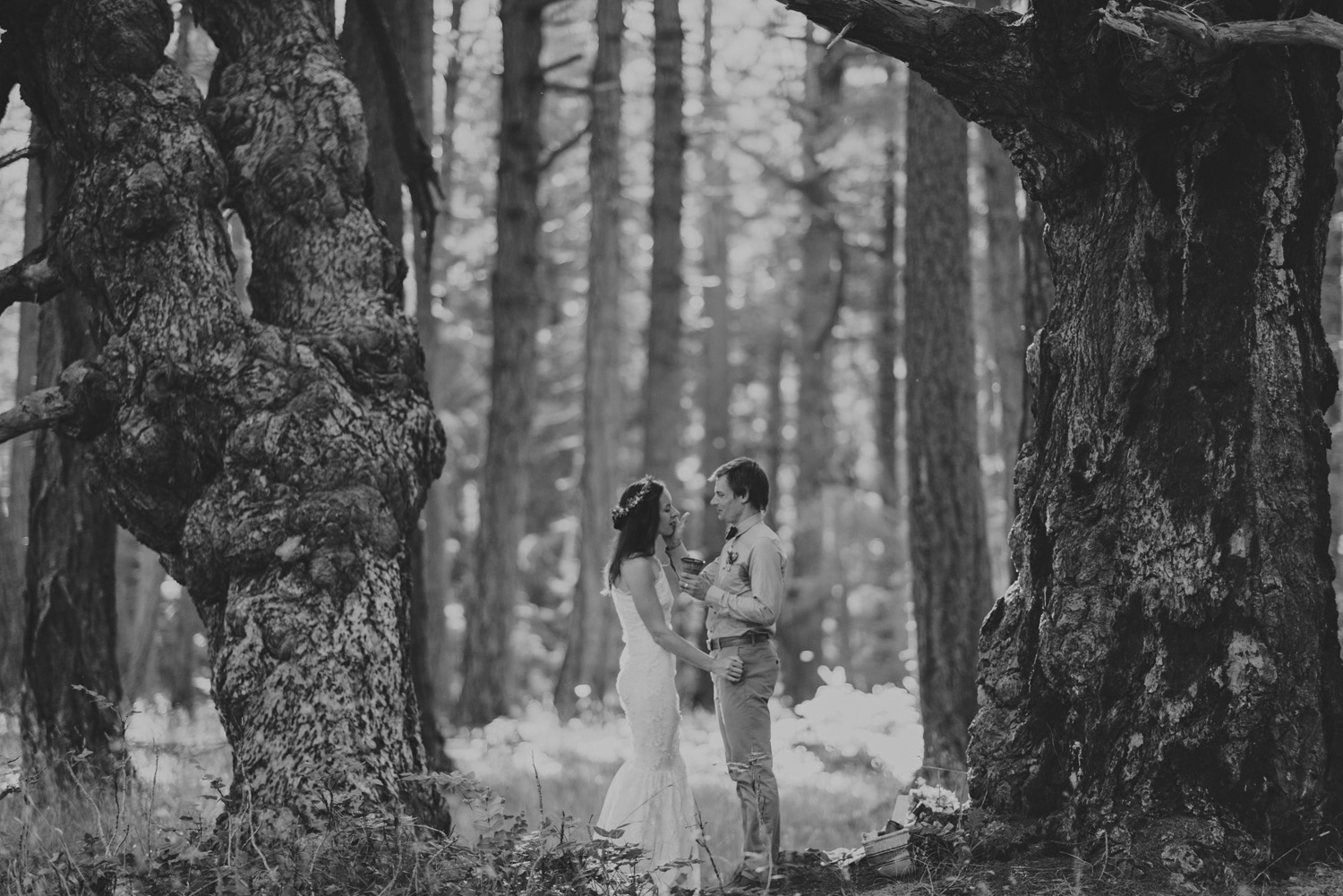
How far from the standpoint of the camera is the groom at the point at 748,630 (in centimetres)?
607

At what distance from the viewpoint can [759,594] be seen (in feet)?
20.1

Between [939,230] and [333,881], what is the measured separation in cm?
716

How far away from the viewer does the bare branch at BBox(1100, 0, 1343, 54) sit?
4.80 meters

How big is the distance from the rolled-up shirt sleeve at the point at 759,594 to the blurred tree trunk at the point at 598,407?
9812 mm

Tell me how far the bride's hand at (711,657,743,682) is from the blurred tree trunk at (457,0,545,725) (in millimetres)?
9763

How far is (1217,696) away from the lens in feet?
16.7

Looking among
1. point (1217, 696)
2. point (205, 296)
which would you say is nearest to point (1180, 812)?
point (1217, 696)

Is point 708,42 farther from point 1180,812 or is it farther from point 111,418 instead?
point 1180,812

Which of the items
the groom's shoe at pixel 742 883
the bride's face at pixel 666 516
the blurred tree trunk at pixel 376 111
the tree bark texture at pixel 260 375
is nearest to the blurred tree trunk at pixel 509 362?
the blurred tree trunk at pixel 376 111

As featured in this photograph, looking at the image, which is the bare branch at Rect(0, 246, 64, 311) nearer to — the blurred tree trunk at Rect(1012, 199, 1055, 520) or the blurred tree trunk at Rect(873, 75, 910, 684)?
the blurred tree trunk at Rect(1012, 199, 1055, 520)

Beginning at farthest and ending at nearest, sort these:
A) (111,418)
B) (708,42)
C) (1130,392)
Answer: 1. (708,42)
2. (111,418)
3. (1130,392)

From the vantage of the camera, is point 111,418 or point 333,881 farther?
point 111,418

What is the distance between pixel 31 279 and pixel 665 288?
37.5 feet

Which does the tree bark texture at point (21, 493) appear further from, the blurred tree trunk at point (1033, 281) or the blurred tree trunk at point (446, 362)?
the blurred tree trunk at point (1033, 281)
